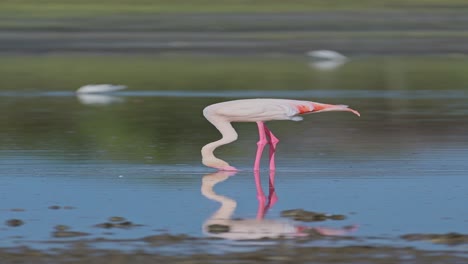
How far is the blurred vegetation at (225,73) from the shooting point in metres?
28.8

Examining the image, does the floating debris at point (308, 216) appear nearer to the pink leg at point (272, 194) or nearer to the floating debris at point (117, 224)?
the pink leg at point (272, 194)

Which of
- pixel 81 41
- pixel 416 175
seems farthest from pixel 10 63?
pixel 416 175

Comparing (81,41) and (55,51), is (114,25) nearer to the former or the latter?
(81,41)

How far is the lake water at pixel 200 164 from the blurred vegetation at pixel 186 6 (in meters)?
40.5

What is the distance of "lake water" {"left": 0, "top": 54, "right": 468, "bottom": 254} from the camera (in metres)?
11.3

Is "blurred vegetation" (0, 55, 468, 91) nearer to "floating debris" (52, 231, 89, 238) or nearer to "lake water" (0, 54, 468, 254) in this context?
"lake water" (0, 54, 468, 254)

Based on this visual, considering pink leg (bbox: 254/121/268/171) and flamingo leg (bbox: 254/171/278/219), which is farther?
pink leg (bbox: 254/121/268/171)

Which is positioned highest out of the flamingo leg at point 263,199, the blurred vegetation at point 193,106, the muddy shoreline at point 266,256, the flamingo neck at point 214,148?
the blurred vegetation at point 193,106

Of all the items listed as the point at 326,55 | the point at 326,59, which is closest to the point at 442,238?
the point at 326,55

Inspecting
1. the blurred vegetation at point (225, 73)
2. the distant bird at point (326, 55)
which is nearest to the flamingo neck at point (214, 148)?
the blurred vegetation at point (225, 73)

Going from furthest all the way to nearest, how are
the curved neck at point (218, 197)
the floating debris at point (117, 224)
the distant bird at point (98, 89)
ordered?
1. the distant bird at point (98, 89)
2. the curved neck at point (218, 197)
3. the floating debris at point (117, 224)

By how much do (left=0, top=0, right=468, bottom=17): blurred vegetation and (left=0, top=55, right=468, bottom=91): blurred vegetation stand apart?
28.0m

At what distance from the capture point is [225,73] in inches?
1278

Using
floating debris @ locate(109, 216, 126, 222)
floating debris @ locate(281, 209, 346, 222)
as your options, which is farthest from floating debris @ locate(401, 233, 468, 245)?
floating debris @ locate(109, 216, 126, 222)
